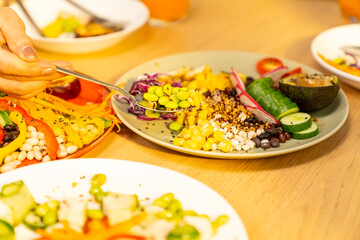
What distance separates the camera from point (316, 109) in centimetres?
161

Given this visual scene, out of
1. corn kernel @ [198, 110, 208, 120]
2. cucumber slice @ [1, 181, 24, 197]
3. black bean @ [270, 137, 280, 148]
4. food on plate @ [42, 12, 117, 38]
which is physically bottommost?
black bean @ [270, 137, 280, 148]

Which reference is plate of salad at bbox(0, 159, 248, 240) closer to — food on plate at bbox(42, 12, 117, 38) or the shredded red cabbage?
the shredded red cabbage

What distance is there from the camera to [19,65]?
126cm

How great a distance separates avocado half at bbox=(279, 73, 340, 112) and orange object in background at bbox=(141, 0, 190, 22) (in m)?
1.11

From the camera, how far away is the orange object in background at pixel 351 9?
2.46 meters

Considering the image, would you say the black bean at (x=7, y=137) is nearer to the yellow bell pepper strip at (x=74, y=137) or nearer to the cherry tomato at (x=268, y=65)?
the yellow bell pepper strip at (x=74, y=137)

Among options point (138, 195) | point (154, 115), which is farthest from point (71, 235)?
point (154, 115)

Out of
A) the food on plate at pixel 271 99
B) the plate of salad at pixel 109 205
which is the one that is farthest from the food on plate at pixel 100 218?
the food on plate at pixel 271 99

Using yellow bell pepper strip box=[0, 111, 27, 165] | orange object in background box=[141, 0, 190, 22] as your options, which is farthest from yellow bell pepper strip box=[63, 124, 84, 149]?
orange object in background box=[141, 0, 190, 22]

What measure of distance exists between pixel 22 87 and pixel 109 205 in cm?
54

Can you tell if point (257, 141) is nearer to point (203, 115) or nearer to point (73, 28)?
point (203, 115)

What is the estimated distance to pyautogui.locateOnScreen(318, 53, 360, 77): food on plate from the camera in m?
1.93

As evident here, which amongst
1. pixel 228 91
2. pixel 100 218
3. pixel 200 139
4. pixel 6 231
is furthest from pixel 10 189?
pixel 228 91

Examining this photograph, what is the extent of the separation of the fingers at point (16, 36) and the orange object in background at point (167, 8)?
1.15 metres
